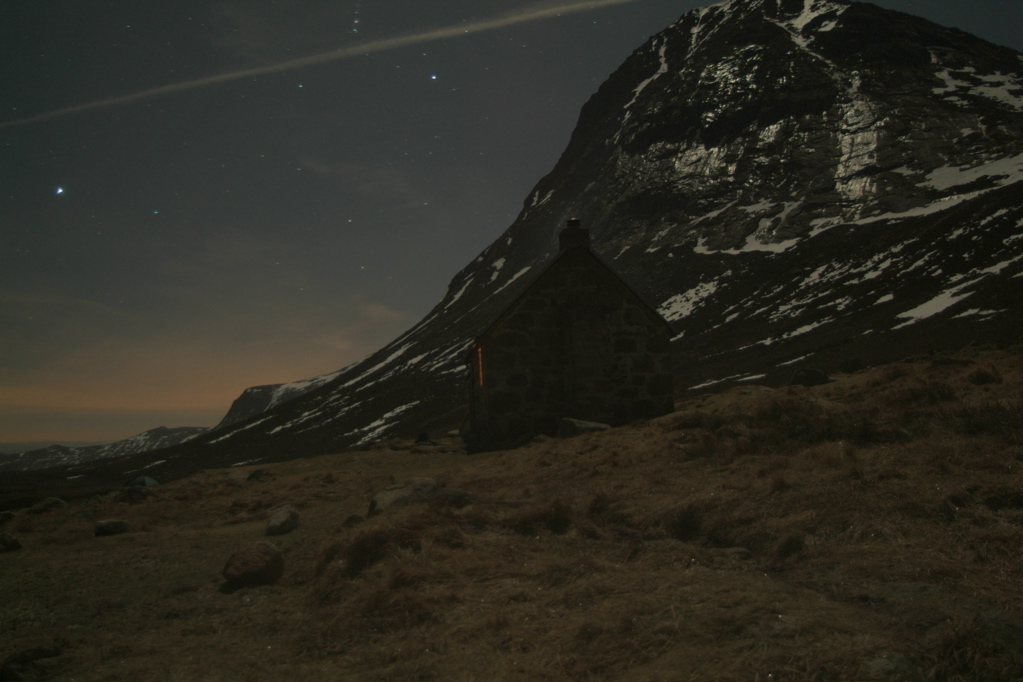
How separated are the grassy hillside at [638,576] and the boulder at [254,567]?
149 millimetres

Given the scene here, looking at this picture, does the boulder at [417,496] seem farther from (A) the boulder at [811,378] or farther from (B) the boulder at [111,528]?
(A) the boulder at [811,378]

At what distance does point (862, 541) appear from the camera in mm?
6465

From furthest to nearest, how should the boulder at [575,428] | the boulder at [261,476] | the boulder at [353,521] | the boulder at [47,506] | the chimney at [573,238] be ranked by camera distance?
the chimney at [573,238] → the boulder at [261,476] → the boulder at [575,428] → the boulder at [47,506] → the boulder at [353,521]

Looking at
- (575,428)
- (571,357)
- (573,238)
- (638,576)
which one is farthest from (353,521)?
(573,238)

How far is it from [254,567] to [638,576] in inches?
166

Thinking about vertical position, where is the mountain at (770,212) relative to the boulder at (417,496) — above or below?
above

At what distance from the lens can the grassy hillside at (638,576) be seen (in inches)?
190

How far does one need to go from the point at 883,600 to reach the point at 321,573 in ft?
17.2

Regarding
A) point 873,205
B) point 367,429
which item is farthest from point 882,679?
point 873,205

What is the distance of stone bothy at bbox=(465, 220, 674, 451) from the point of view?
1980cm

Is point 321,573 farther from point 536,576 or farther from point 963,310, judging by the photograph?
point 963,310

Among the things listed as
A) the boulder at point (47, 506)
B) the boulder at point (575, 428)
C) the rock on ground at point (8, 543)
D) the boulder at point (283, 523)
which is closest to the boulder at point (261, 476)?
the boulder at point (47, 506)

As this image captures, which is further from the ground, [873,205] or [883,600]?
[873,205]

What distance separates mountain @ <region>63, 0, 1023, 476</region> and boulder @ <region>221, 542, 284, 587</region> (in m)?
27.0
